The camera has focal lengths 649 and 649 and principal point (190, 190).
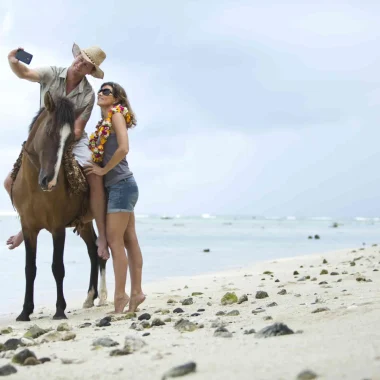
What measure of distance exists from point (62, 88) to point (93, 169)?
1.16 metres

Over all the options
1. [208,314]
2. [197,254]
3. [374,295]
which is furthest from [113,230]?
[197,254]

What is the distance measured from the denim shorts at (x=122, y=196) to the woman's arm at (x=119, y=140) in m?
0.25

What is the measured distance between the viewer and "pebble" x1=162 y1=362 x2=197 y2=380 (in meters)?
3.39

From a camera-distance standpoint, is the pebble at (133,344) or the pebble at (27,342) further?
the pebble at (27,342)

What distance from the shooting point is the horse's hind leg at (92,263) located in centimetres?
874

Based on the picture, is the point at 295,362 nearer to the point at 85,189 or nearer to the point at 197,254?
the point at 85,189

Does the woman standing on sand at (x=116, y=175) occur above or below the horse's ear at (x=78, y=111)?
below

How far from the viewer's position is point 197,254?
20.5 m

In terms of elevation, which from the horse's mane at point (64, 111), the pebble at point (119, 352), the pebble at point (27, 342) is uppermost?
the horse's mane at point (64, 111)

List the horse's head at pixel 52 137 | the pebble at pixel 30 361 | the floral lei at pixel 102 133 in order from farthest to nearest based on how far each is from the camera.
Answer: the floral lei at pixel 102 133 < the horse's head at pixel 52 137 < the pebble at pixel 30 361

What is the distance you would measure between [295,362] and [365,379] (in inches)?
18.8

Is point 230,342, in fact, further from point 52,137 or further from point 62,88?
point 62,88

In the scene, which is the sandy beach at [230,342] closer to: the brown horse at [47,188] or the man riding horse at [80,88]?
the brown horse at [47,188]

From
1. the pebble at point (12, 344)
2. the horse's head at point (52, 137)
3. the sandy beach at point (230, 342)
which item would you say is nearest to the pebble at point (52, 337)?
the sandy beach at point (230, 342)
